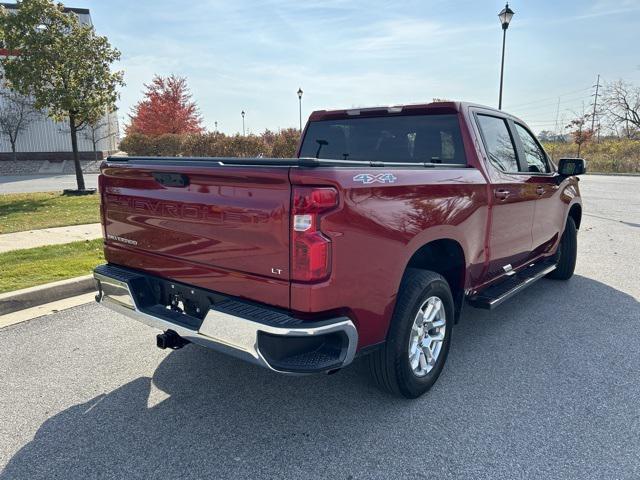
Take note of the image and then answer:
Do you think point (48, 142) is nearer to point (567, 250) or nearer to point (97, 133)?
point (97, 133)

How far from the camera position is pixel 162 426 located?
9.37 ft

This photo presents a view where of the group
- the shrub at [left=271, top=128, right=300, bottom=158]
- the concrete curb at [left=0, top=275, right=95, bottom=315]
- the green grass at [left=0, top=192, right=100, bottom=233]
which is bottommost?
the concrete curb at [left=0, top=275, right=95, bottom=315]

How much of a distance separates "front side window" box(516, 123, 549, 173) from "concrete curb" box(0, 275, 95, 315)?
4.93m

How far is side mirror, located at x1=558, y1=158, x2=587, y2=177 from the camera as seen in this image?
16.8ft

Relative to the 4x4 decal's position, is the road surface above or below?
below

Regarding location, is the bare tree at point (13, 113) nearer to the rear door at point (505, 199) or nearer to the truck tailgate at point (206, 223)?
the truck tailgate at point (206, 223)

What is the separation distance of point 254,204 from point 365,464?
1.51 meters

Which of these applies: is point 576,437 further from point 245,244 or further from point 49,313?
point 49,313

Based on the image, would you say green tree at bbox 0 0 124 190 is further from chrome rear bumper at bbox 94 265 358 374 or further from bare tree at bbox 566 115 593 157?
bare tree at bbox 566 115 593 157

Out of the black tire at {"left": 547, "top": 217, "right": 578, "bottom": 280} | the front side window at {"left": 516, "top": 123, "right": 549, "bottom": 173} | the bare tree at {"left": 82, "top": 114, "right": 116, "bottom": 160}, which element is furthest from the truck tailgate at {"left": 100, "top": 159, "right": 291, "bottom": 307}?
the bare tree at {"left": 82, "top": 114, "right": 116, "bottom": 160}

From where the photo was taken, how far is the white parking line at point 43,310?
Answer: 4.48 m

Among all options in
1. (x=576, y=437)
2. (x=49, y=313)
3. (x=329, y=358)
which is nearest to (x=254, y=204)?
(x=329, y=358)

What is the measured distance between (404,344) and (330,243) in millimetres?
951

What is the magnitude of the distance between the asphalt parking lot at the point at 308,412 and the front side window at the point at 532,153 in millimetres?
1650
